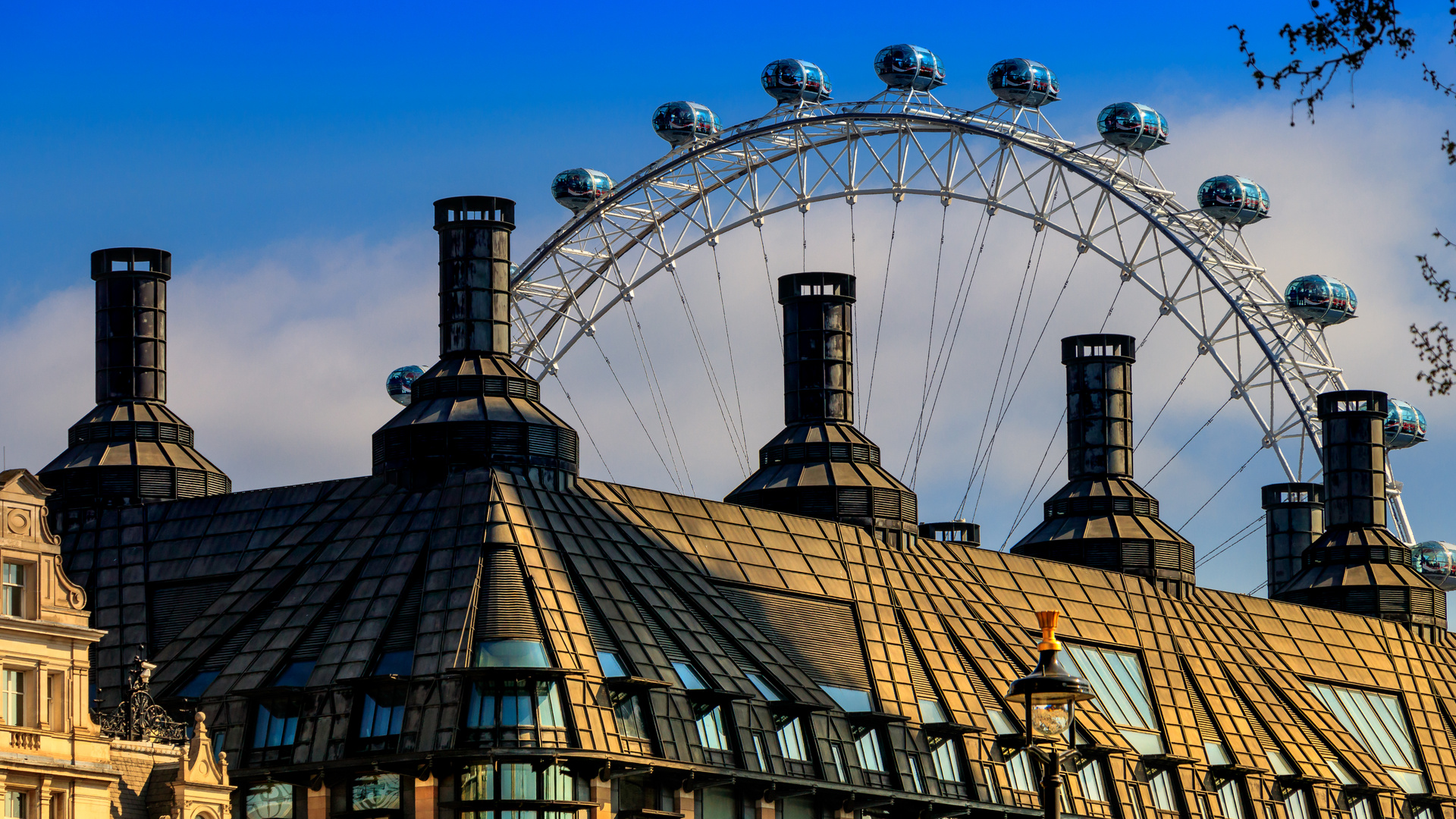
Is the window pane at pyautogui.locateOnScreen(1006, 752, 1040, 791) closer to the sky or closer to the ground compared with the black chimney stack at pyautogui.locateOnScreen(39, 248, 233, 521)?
closer to the ground

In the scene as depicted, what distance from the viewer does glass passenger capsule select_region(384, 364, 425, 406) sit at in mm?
144250

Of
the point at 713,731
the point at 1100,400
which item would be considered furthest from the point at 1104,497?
the point at 713,731

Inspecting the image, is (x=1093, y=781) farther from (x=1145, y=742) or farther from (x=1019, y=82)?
(x=1019, y=82)

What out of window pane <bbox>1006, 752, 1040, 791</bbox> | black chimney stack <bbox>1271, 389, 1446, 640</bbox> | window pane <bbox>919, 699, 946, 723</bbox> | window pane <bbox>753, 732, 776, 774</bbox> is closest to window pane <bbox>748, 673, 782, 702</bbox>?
window pane <bbox>753, 732, 776, 774</bbox>

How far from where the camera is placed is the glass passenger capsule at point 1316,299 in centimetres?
14138

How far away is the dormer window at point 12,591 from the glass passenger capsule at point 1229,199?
7803cm

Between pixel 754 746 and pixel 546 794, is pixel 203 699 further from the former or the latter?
pixel 754 746

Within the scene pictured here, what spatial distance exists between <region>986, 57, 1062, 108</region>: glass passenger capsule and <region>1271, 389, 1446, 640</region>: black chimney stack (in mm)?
22516

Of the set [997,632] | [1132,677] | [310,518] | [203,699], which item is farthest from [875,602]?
[203,699]

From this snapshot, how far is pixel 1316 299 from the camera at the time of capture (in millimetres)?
141375

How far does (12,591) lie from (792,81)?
70709mm

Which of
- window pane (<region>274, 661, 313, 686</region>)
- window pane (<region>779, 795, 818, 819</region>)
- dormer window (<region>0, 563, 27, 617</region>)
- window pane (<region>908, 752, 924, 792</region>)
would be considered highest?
dormer window (<region>0, 563, 27, 617</region>)

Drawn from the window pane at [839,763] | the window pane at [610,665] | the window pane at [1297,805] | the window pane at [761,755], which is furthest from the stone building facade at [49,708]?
the window pane at [1297,805]

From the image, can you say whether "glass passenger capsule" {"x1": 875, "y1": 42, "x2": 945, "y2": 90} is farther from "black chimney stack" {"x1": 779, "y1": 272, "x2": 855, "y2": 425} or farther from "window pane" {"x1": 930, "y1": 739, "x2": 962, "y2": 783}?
"window pane" {"x1": 930, "y1": 739, "x2": 962, "y2": 783}
